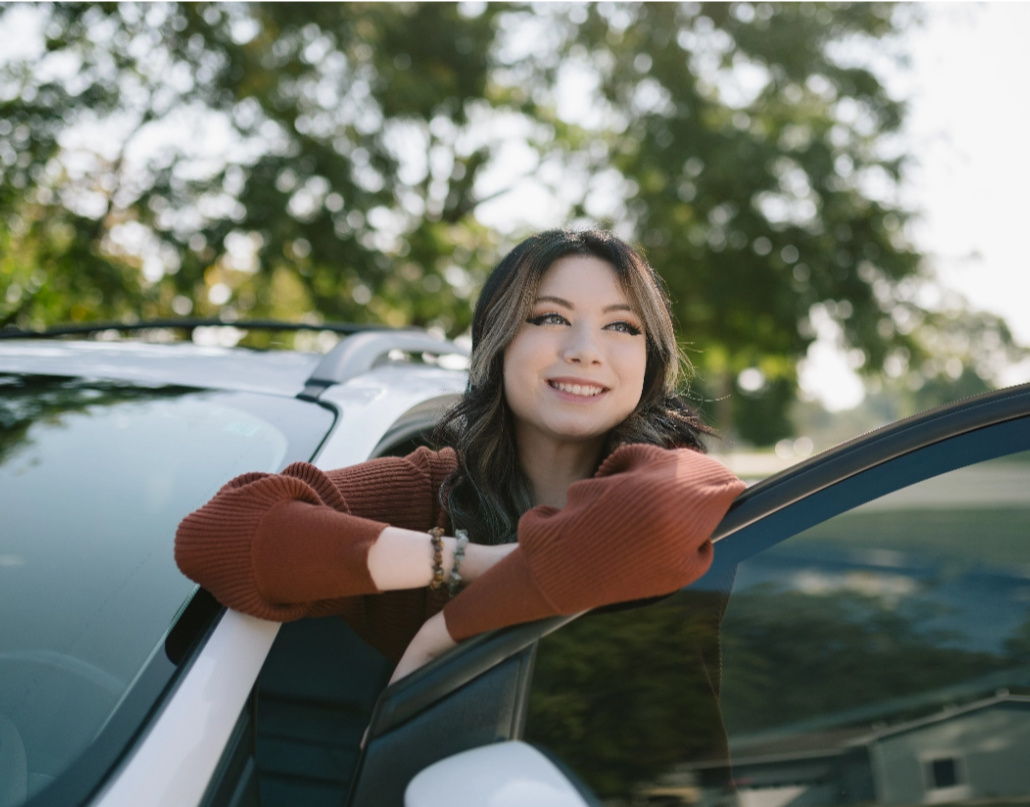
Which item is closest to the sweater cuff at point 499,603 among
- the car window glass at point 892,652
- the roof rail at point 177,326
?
the car window glass at point 892,652

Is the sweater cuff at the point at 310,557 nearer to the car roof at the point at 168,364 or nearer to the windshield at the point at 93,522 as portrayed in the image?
the windshield at the point at 93,522

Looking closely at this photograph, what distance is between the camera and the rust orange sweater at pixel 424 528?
1.16m

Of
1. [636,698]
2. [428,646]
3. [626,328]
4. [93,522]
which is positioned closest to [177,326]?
[93,522]

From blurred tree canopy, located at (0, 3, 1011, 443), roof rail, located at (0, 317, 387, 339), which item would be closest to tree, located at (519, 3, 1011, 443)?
blurred tree canopy, located at (0, 3, 1011, 443)

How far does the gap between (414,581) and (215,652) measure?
0.31m

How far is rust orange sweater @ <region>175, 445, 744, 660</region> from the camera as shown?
1161 mm

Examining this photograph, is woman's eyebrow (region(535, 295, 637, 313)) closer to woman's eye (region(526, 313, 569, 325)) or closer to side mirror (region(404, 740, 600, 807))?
woman's eye (region(526, 313, 569, 325))

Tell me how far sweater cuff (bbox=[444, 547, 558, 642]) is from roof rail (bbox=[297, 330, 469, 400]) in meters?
0.81

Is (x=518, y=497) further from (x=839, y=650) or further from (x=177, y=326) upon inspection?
(x=177, y=326)

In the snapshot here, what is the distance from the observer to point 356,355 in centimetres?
218

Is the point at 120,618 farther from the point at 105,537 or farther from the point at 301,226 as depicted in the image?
the point at 301,226

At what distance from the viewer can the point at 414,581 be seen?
1414mm

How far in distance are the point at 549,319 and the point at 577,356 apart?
0.14 meters

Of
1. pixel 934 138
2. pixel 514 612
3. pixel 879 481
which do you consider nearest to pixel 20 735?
pixel 514 612
